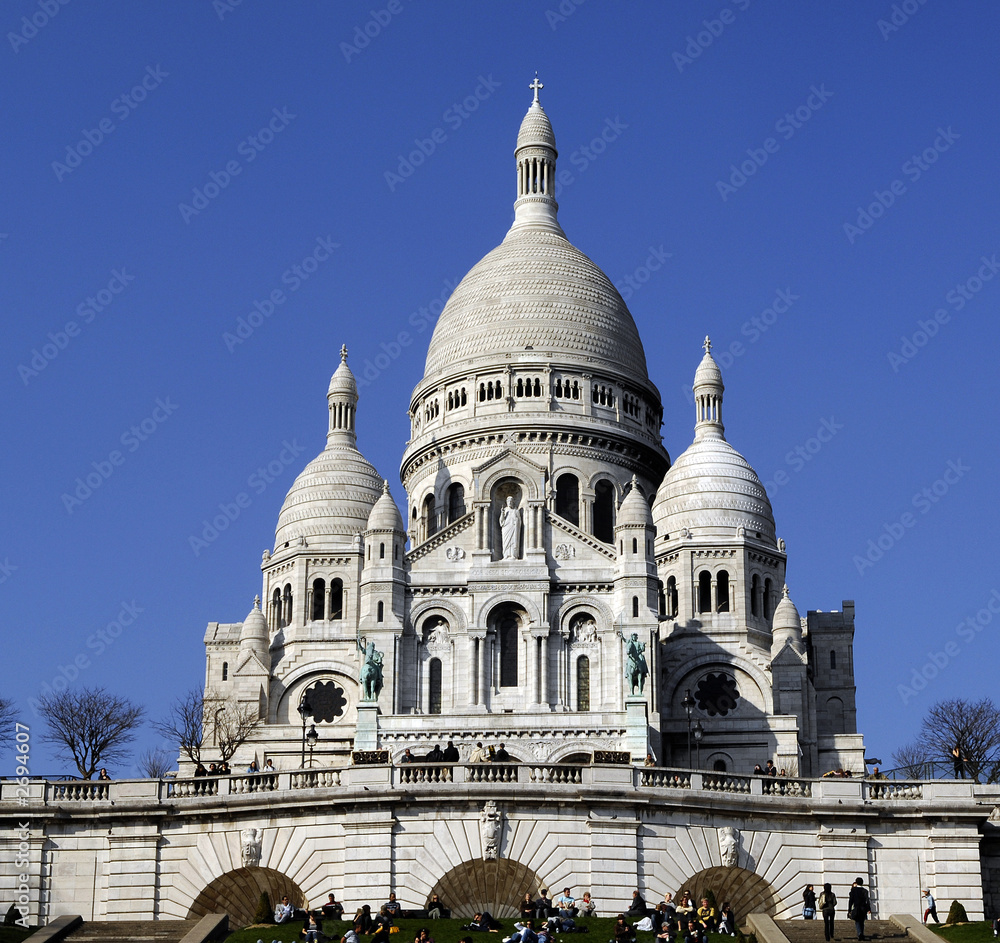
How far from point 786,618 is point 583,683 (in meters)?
11.0

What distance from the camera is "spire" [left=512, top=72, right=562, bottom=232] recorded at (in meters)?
122

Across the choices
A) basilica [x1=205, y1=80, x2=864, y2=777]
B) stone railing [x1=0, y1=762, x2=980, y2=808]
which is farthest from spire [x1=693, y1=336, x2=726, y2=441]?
stone railing [x1=0, y1=762, x2=980, y2=808]

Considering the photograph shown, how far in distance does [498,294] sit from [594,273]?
19.5 feet

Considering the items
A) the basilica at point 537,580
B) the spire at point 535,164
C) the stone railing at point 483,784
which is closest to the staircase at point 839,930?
the stone railing at point 483,784

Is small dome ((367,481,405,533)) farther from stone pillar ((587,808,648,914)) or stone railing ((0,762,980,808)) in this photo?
stone pillar ((587,808,648,914))

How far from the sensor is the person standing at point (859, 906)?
158ft

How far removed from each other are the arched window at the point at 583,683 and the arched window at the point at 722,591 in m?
10.3

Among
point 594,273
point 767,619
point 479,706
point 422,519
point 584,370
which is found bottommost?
point 479,706

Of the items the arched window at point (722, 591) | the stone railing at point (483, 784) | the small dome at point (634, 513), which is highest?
the small dome at point (634, 513)

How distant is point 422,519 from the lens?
4215 inches

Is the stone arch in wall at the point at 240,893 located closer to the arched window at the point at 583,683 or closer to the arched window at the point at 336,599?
the arched window at the point at 583,683

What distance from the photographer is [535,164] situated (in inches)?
4860

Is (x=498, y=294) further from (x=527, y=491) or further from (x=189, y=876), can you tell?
(x=189, y=876)

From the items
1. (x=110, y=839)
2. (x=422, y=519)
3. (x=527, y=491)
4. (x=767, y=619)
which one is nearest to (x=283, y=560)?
(x=422, y=519)
